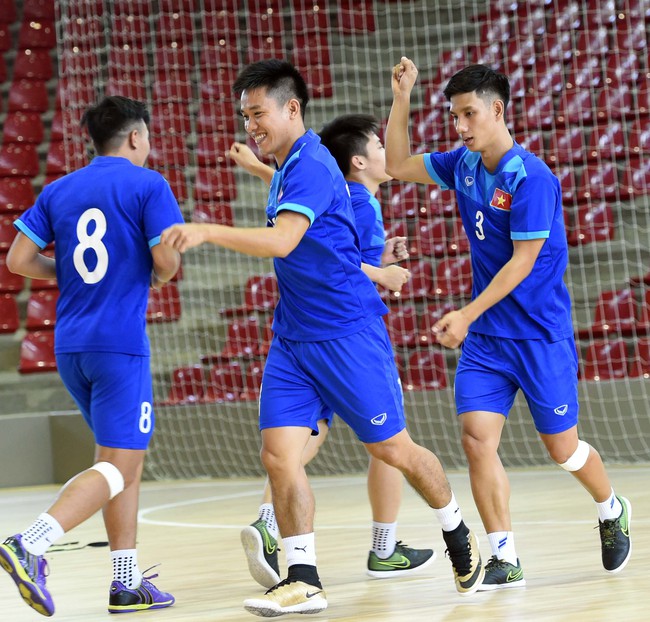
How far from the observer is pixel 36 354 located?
962cm

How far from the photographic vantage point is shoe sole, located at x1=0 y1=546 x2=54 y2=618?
9.86ft

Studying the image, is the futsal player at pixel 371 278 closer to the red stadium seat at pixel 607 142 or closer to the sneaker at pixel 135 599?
the sneaker at pixel 135 599

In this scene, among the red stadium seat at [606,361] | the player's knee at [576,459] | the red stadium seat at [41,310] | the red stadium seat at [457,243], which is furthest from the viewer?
the red stadium seat at [41,310]

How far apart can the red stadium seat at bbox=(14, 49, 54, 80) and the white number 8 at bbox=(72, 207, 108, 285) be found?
9036 mm

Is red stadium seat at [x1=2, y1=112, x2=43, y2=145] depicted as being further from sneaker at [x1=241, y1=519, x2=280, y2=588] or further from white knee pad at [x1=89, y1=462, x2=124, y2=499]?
white knee pad at [x1=89, y1=462, x2=124, y2=499]

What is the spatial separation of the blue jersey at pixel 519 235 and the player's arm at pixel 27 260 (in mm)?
1365

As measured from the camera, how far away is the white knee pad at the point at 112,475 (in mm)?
3406

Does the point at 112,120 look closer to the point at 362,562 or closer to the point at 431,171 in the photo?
the point at 431,171

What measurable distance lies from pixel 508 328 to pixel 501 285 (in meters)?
0.24

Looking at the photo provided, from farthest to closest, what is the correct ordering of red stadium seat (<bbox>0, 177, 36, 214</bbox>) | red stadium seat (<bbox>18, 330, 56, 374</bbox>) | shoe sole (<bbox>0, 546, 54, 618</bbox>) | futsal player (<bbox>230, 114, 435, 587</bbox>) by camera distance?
red stadium seat (<bbox>0, 177, 36, 214</bbox>), red stadium seat (<bbox>18, 330, 56, 374</bbox>), futsal player (<bbox>230, 114, 435, 587</bbox>), shoe sole (<bbox>0, 546, 54, 618</bbox>)

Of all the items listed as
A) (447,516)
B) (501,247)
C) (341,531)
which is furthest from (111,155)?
(341,531)

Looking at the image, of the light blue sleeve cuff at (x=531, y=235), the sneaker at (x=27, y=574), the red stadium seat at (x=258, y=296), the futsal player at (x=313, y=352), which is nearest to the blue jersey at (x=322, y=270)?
the futsal player at (x=313, y=352)

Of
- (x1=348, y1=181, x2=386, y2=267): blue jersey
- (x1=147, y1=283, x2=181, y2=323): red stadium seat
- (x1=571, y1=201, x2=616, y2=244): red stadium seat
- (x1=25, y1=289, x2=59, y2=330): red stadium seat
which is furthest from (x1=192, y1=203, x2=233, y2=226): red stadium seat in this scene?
(x1=348, y1=181, x2=386, y2=267): blue jersey

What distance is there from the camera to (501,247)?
3664 millimetres
